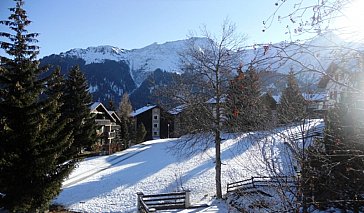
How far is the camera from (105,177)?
25.1 m

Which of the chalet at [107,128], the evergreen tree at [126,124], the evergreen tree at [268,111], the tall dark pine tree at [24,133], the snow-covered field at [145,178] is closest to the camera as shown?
the evergreen tree at [268,111]

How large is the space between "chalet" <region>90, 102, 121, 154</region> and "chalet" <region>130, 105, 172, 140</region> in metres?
14.1

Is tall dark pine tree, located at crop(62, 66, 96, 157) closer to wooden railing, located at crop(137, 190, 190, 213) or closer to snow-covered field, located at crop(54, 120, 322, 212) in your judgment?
snow-covered field, located at crop(54, 120, 322, 212)

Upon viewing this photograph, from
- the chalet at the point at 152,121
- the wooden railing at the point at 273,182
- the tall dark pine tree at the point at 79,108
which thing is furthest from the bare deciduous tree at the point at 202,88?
the chalet at the point at 152,121

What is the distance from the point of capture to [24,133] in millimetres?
14828

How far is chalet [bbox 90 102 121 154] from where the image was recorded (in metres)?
40.7

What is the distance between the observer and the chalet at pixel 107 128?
40656mm

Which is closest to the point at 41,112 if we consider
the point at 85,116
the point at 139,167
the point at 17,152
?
the point at 17,152

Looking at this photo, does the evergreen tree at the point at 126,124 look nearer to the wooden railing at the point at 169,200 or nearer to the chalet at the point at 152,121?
the chalet at the point at 152,121

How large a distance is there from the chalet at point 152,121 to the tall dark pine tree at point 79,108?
1173 inches

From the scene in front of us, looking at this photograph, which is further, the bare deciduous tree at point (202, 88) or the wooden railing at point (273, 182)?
the bare deciduous tree at point (202, 88)

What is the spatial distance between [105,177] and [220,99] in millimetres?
12893

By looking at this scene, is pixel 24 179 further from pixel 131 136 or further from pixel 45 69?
pixel 131 136

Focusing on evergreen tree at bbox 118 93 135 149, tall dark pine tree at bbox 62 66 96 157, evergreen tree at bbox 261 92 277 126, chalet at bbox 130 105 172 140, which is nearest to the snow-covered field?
tall dark pine tree at bbox 62 66 96 157
